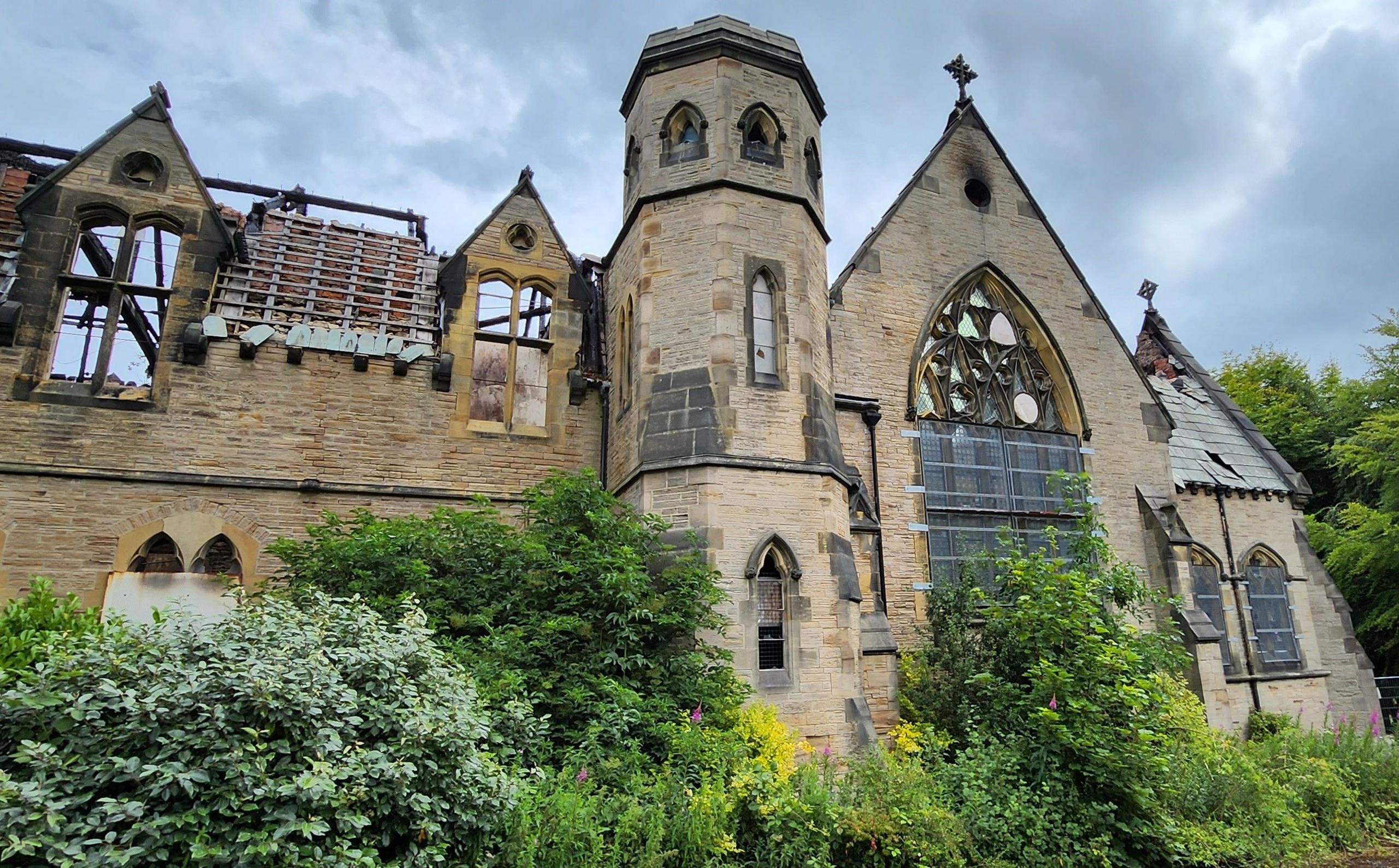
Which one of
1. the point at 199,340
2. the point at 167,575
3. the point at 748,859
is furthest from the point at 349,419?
the point at 748,859

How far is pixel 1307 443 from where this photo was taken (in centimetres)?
2770

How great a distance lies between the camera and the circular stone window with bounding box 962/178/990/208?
1572 centimetres

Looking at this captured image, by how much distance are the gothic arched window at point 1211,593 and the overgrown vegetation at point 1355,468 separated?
552 centimetres

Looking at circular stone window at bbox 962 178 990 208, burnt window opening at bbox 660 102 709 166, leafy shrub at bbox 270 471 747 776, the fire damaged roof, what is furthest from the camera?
the fire damaged roof

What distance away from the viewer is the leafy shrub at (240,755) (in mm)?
4129

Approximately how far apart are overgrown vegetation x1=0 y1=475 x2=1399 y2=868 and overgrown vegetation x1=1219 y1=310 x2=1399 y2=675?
8.95 meters

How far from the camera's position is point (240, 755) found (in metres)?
4.35

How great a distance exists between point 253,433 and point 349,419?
3.95ft

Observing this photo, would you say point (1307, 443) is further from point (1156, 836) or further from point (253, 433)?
point (253, 433)

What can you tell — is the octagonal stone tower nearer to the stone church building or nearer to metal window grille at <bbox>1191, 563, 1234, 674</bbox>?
the stone church building

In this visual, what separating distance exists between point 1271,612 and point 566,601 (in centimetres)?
1529

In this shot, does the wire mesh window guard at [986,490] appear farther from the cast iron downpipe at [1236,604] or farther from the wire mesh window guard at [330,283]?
the wire mesh window guard at [330,283]

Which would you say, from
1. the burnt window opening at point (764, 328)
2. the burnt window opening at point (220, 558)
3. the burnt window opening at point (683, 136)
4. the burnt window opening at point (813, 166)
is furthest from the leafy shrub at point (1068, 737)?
the burnt window opening at point (220, 558)

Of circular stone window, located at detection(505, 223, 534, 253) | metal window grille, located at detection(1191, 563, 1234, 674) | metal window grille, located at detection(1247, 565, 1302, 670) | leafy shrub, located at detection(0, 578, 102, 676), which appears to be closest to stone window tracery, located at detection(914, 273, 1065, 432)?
metal window grille, located at detection(1191, 563, 1234, 674)
